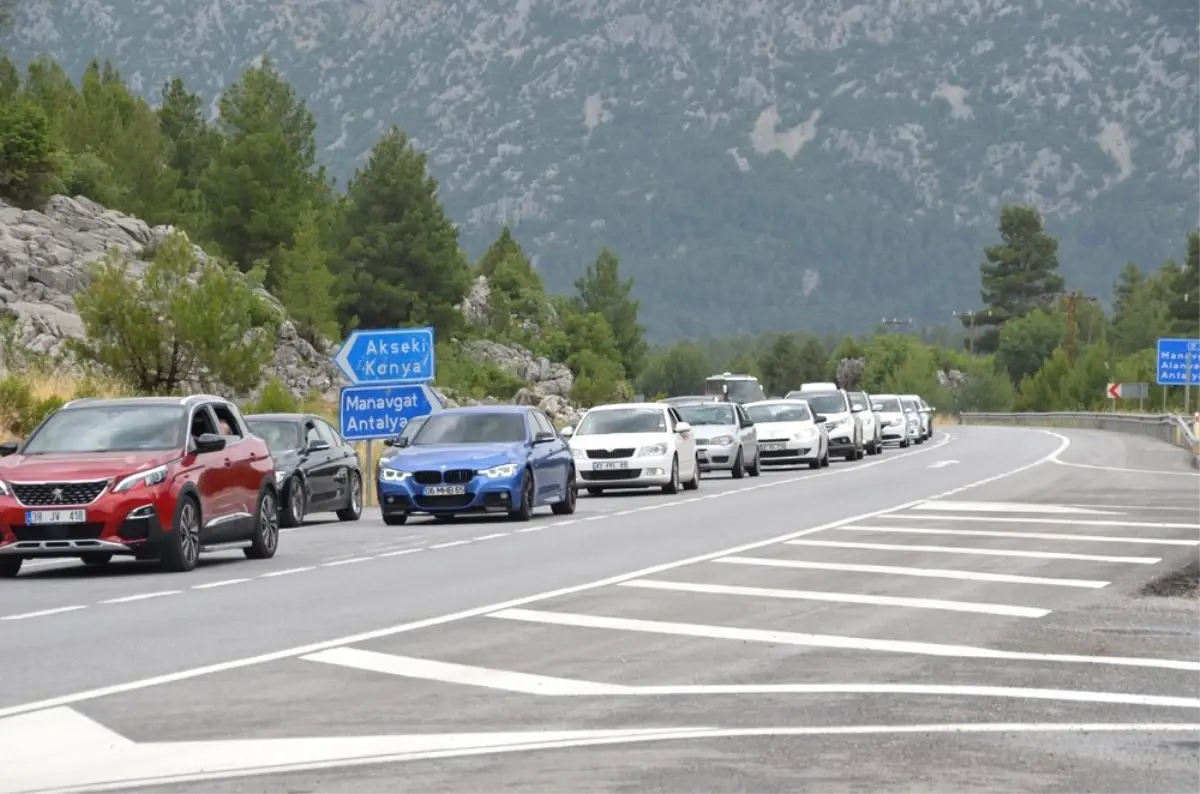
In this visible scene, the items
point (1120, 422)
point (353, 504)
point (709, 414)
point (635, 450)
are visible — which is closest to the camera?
point (353, 504)

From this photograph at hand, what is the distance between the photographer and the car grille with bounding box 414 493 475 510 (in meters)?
28.8

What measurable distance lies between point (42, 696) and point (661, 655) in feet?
11.2

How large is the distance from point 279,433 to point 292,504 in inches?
67.0

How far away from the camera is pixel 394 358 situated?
37625 millimetres

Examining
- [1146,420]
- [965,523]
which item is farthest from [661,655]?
[1146,420]

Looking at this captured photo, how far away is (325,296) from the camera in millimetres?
103000

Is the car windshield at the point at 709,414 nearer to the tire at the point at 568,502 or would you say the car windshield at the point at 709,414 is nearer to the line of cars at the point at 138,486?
the tire at the point at 568,502

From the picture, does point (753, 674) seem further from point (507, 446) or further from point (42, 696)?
point (507, 446)

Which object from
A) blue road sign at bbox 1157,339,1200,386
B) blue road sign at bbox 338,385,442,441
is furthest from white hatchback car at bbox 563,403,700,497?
blue road sign at bbox 1157,339,1200,386

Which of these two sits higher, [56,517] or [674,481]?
[56,517]

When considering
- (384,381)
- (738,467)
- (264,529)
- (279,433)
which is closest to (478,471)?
(279,433)

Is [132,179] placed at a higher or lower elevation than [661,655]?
higher

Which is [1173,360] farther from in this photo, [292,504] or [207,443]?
[207,443]

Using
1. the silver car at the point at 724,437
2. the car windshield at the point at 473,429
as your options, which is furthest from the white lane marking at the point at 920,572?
the silver car at the point at 724,437
